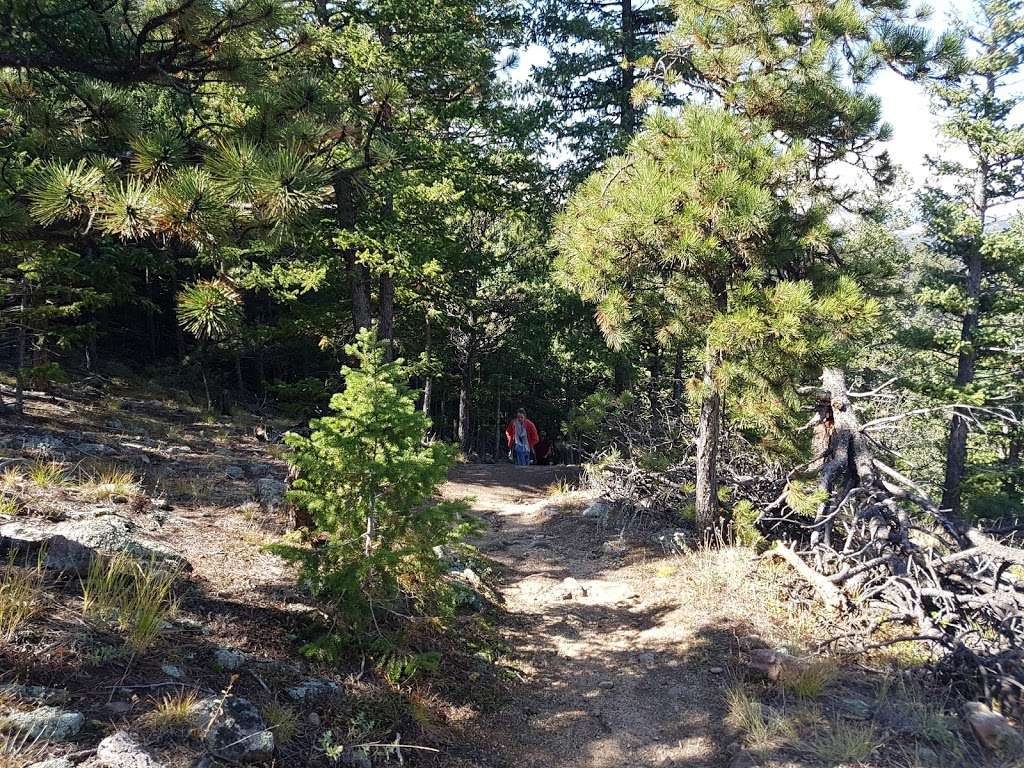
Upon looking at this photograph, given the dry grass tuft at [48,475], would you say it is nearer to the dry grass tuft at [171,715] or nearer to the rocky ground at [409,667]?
the rocky ground at [409,667]

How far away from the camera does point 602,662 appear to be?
5.63 metres

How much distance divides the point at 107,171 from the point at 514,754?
447 cm

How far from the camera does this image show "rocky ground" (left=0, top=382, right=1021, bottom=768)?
3.13m

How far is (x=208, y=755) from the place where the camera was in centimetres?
290

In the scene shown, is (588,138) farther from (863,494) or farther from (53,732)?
(53,732)

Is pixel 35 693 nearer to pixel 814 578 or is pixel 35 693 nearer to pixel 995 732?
pixel 995 732

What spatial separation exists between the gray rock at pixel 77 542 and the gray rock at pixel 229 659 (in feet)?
3.27

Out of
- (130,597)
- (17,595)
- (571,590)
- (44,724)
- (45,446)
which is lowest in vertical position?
(571,590)

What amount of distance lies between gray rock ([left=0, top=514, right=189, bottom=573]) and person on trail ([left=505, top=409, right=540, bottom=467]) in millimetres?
11550

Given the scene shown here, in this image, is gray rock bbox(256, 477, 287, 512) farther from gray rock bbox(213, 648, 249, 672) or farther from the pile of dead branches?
the pile of dead branches

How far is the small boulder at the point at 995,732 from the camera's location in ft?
12.0

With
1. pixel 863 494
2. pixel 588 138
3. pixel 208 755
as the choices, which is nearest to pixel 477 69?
pixel 588 138

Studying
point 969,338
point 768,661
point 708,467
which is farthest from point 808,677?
point 969,338

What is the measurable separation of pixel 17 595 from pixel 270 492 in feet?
14.1
